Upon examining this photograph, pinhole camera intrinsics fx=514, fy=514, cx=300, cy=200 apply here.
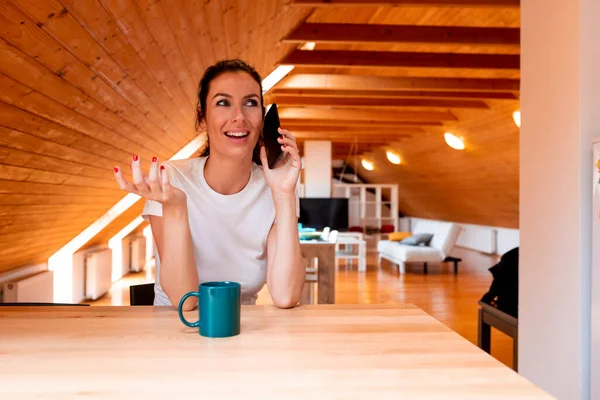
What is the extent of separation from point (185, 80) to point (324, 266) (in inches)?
71.5

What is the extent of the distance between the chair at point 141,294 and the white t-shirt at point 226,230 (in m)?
0.32

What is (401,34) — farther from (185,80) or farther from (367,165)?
(367,165)

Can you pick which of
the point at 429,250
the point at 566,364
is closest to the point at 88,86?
the point at 566,364

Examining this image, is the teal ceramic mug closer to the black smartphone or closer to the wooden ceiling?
the black smartphone

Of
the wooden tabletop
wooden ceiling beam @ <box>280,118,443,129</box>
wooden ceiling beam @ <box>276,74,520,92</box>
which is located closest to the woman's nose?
the wooden tabletop

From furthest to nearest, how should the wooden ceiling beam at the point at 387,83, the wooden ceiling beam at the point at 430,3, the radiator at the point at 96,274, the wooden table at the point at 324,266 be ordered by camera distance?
the radiator at the point at 96,274 → the wooden ceiling beam at the point at 387,83 → the wooden table at the point at 324,266 → the wooden ceiling beam at the point at 430,3

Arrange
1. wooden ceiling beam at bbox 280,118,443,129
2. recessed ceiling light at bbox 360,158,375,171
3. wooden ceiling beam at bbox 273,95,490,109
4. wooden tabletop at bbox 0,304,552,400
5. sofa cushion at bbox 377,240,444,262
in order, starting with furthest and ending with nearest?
recessed ceiling light at bbox 360,158,375,171, wooden ceiling beam at bbox 280,118,443,129, sofa cushion at bbox 377,240,444,262, wooden ceiling beam at bbox 273,95,490,109, wooden tabletop at bbox 0,304,552,400

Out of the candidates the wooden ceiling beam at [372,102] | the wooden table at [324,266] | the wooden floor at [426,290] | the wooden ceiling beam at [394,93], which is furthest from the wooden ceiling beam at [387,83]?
the wooden floor at [426,290]

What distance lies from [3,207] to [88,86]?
1080mm

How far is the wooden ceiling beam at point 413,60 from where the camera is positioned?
446cm

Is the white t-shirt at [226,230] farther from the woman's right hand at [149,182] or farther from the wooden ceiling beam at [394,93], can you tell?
the wooden ceiling beam at [394,93]

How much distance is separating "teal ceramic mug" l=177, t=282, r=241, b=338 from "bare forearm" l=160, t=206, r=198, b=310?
275mm

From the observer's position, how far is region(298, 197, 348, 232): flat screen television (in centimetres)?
902

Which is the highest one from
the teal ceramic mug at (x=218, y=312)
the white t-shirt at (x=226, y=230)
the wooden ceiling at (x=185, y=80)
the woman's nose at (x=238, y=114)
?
the wooden ceiling at (x=185, y=80)
